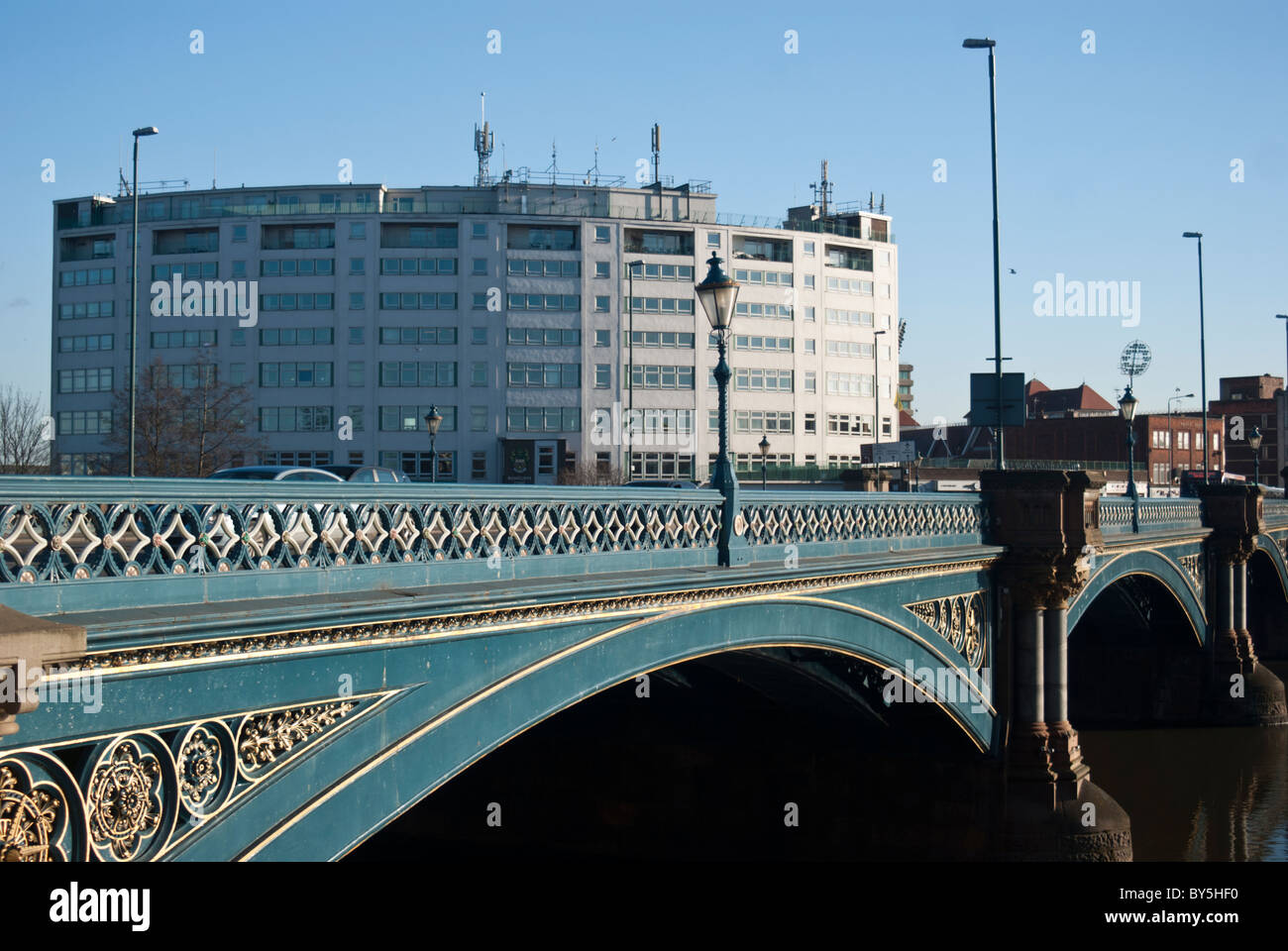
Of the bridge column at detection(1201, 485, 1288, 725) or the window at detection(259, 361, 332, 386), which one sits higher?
the window at detection(259, 361, 332, 386)

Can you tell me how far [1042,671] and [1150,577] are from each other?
13261 millimetres

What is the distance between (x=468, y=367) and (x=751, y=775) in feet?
187

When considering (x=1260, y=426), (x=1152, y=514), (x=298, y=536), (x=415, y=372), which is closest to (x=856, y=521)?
(x=298, y=536)

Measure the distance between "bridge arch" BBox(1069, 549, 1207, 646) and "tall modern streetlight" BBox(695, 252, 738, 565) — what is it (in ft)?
38.4

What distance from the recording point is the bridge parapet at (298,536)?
23.8ft

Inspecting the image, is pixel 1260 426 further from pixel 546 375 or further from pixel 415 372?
pixel 415 372

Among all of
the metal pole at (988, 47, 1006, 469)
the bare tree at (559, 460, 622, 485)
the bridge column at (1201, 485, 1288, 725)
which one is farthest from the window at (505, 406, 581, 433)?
the metal pole at (988, 47, 1006, 469)

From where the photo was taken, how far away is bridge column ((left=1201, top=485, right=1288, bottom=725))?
1497 inches

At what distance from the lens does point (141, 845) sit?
24.9 ft

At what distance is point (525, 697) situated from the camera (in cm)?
1094

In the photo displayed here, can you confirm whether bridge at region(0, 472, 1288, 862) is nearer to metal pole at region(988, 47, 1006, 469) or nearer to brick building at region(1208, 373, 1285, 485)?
metal pole at region(988, 47, 1006, 469)

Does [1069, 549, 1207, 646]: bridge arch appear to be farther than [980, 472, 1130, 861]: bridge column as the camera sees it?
Yes
